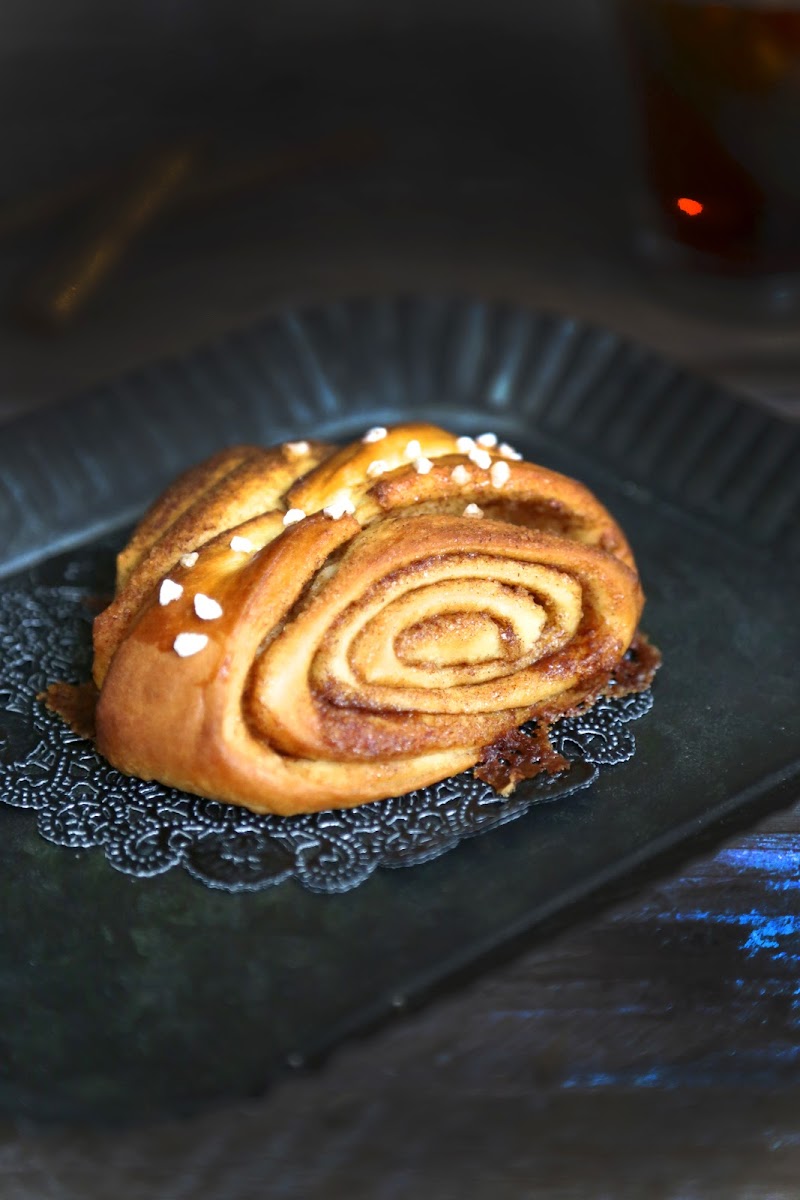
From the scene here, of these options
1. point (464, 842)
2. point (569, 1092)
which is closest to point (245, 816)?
point (464, 842)

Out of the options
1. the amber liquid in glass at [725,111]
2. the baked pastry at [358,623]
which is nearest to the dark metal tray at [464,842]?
the baked pastry at [358,623]

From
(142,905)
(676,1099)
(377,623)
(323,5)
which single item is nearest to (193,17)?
(323,5)

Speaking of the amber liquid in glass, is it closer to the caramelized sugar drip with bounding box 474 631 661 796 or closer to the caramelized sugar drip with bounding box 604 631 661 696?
the caramelized sugar drip with bounding box 604 631 661 696

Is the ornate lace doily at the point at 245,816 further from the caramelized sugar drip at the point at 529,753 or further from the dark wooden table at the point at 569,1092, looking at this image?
the dark wooden table at the point at 569,1092

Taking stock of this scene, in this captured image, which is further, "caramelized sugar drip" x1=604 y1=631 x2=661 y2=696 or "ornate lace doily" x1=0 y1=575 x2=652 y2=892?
"caramelized sugar drip" x1=604 y1=631 x2=661 y2=696

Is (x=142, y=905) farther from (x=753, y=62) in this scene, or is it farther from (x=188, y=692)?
(x=753, y=62)

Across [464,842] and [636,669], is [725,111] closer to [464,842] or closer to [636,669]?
[636,669]

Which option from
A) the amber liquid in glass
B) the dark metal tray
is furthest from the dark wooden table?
the amber liquid in glass
